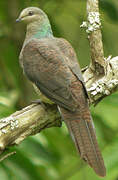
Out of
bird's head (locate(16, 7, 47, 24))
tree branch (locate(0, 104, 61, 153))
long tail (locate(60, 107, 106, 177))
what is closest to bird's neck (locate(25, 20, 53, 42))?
bird's head (locate(16, 7, 47, 24))

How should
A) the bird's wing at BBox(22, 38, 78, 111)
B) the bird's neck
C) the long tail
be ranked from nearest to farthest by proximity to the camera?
the long tail, the bird's wing at BBox(22, 38, 78, 111), the bird's neck

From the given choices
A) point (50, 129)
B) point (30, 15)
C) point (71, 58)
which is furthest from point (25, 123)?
point (30, 15)

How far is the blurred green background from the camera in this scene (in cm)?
409

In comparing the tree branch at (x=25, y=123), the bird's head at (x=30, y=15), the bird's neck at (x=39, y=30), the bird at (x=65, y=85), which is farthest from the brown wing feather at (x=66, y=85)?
the bird's head at (x=30, y=15)

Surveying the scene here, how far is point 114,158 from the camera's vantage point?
12.8 ft

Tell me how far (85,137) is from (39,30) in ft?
5.51

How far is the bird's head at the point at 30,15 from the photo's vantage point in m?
5.11

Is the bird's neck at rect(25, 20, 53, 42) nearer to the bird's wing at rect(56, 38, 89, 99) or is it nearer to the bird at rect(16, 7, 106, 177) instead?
the bird at rect(16, 7, 106, 177)

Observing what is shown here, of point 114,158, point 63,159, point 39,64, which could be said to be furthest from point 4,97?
point 114,158

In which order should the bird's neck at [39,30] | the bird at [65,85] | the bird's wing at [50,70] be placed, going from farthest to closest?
1. the bird's neck at [39,30]
2. the bird's wing at [50,70]
3. the bird at [65,85]

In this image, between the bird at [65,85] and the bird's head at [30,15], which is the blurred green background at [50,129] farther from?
the bird's head at [30,15]

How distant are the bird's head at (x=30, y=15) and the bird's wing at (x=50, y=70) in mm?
546

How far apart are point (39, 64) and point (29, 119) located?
618 mm

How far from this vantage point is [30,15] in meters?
5.14
